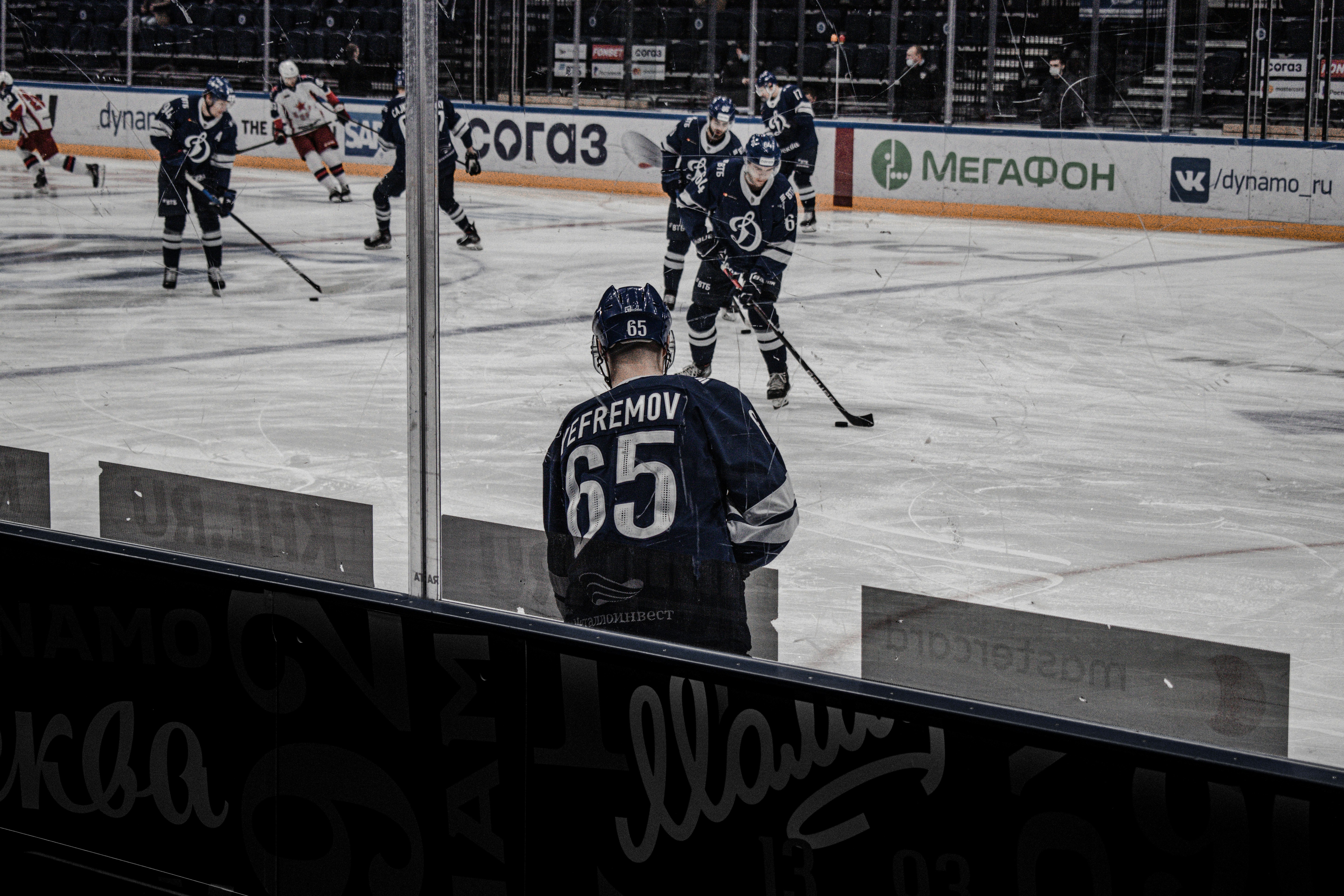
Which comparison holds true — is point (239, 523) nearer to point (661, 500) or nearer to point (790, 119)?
point (661, 500)

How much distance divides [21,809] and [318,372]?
4.85 ft

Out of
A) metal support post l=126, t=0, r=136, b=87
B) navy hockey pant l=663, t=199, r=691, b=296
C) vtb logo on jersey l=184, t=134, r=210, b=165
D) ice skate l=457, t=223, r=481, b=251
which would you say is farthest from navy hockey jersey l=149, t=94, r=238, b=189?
navy hockey pant l=663, t=199, r=691, b=296

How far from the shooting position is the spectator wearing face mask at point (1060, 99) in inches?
68.2

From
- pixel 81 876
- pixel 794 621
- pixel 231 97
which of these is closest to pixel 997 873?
pixel 794 621

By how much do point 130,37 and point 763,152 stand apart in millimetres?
1044

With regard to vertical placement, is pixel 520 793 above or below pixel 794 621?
below

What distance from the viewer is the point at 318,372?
3.67 meters

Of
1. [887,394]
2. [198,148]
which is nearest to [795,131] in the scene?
[198,148]

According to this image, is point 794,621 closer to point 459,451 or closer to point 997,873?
point 997,873

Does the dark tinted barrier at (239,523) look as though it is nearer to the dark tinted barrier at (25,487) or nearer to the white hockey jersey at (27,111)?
the dark tinted barrier at (25,487)

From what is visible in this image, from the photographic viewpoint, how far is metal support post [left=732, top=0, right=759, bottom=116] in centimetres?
218

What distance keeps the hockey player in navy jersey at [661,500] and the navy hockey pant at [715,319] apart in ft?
0.43

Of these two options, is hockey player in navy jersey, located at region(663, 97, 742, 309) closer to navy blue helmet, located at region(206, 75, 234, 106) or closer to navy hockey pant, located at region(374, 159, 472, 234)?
navy hockey pant, located at region(374, 159, 472, 234)

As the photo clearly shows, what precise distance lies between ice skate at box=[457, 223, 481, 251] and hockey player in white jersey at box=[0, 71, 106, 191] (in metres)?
0.62
